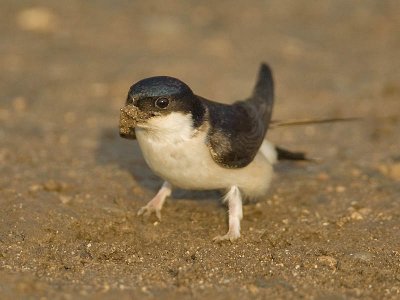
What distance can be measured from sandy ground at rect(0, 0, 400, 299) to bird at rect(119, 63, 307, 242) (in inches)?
10.1

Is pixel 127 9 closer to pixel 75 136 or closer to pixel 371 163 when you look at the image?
pixel 75 136

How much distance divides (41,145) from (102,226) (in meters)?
1.81

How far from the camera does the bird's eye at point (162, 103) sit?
457cm

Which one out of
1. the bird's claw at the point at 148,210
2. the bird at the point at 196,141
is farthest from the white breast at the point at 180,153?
the bird's claw at the point at 148,210

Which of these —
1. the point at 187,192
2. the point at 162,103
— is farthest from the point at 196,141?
the point at 187,192

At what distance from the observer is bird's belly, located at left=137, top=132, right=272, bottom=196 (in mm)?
4738

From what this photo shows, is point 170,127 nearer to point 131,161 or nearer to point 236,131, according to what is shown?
point 236,131

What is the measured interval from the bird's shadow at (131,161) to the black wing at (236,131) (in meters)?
0.72

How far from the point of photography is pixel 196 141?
4.77 meters

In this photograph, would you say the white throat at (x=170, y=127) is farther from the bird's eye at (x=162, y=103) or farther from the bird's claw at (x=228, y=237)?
the bird's claw at (x=228, y=237)

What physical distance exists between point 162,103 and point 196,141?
Answer: 36 centimetres

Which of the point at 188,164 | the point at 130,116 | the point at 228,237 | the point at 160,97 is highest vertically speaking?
the point at 160,97

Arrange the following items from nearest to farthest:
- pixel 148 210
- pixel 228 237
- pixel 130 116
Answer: pixel 130 116 < pixel 228 237 < pixel 148 210

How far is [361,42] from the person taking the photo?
32.4 ft
